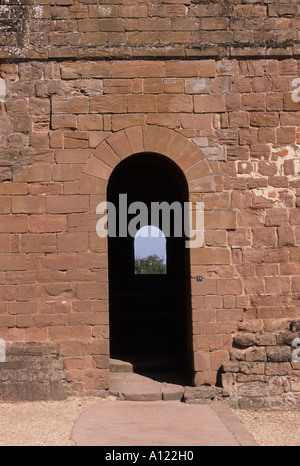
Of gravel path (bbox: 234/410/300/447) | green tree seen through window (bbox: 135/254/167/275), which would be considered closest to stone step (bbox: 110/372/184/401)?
gravel path (bbox: 234/410/300/447)

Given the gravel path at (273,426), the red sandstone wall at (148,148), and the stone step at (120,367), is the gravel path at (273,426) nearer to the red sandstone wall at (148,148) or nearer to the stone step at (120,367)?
the red sandstone wall at (148,148)

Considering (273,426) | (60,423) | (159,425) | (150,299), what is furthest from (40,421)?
(150,299)

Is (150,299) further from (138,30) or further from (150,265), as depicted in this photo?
(150,265)

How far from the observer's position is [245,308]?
643 centimetres

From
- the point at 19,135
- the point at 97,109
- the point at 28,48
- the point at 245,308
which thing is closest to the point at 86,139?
the point at 97,109

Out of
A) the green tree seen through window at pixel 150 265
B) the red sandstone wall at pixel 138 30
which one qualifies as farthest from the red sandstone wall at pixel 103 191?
the green tree seen through window at pixel 150 265

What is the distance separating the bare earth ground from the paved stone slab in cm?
16

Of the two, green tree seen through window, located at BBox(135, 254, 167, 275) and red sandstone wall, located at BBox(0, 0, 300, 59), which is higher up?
red sandstone wall, located at BBox(0, 0, 300, 59)

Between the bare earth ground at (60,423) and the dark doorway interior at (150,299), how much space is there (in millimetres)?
1273

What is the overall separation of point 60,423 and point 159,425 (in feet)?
3.44

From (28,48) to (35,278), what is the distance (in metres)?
3.03

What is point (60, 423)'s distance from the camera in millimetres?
5254

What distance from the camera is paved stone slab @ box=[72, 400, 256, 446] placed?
4637mm

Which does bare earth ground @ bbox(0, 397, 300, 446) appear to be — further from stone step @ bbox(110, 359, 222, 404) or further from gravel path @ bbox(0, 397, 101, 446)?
stone step @ bbox(110, 359, 222, 404)
